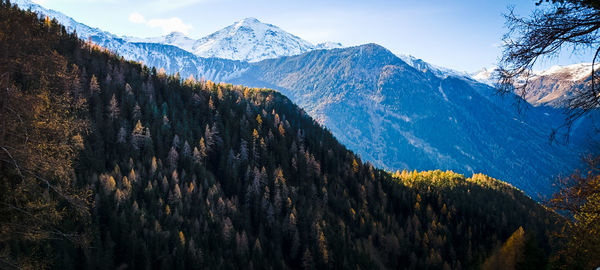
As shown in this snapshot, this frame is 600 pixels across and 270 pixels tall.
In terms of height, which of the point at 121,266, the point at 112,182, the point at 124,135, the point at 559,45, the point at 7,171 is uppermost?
the point at 559,45

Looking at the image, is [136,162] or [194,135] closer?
[136,162]

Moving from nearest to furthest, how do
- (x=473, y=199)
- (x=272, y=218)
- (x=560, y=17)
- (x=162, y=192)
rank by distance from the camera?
(x=560, y=17), (x=162, y=192), (x=272, y=218), (x=473, y=199)

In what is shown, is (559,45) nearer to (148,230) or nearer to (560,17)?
(560,17)

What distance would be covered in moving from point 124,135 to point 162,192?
33021 mm

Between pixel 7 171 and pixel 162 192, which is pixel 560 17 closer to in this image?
pixel 7 171

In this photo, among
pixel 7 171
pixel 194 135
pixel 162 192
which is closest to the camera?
pixel 7 171

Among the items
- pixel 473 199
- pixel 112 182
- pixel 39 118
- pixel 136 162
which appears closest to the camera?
pixel 39 118

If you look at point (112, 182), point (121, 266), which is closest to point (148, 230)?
point (121, 266)

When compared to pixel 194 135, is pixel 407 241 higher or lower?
lower

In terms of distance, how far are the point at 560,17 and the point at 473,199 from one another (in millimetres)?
212438

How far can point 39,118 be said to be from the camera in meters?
13.7

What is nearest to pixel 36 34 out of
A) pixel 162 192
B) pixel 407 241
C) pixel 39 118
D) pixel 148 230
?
pixel 39 118

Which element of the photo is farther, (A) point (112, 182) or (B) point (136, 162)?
(B) point (136, 162)

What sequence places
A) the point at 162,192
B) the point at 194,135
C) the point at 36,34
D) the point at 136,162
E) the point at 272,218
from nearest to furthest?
the point at 36,34 → the point at 162,192 → the point at 136,162 → the point at 272,218 → the point at 194,135
